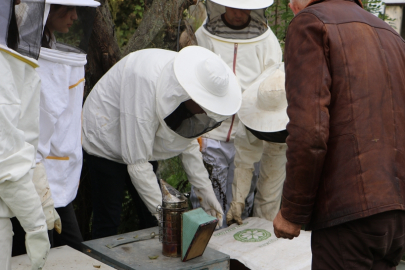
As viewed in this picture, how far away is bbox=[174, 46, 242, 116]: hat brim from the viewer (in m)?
2.59

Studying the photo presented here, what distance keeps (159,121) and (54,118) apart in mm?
673

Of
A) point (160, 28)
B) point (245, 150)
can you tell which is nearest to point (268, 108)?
point (245, 150)

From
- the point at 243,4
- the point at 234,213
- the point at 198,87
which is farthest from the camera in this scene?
the point at 243,4

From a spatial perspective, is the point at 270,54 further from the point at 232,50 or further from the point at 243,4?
the point at 243,4

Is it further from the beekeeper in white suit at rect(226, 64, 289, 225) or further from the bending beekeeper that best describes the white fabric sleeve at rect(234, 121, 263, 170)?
the bending beekeeper

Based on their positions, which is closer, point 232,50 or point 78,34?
point 78,34

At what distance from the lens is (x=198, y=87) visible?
2.65 metres

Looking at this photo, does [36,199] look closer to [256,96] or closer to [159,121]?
[159,121]

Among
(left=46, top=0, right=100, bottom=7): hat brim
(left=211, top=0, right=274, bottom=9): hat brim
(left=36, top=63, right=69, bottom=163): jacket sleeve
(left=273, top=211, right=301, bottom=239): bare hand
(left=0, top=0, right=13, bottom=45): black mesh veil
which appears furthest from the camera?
(left=211, top=0, right=274, bottom=9): hat brim

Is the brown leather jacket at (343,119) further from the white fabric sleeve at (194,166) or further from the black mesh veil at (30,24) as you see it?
the white fabric sleeve at (194,166)

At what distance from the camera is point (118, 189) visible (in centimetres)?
308

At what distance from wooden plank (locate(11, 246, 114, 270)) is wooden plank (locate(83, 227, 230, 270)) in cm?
14

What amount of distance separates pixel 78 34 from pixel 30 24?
2.30ft

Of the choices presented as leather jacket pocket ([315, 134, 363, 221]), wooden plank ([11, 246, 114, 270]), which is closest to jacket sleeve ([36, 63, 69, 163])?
wooden plank ([11, 246, 114, 270])
